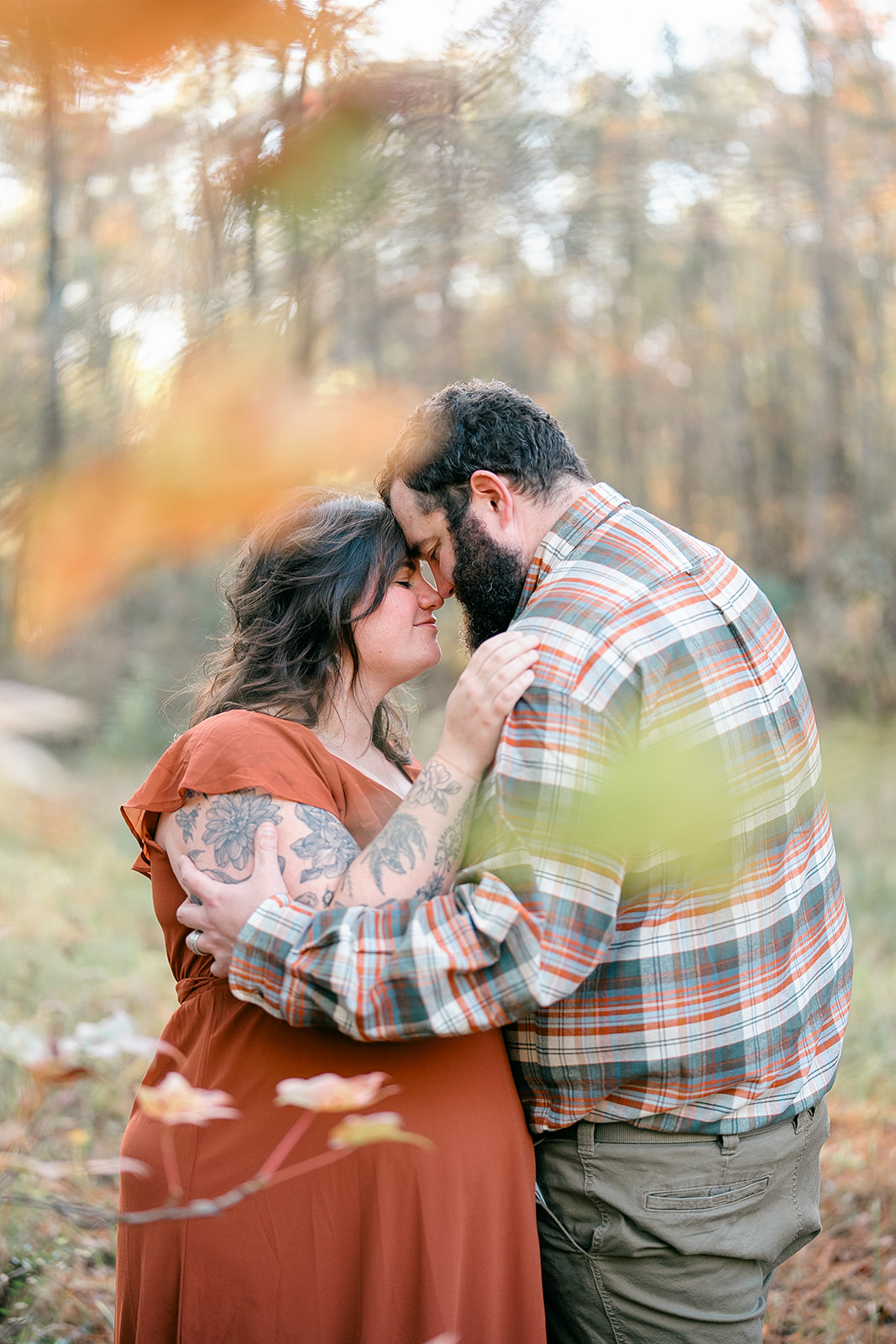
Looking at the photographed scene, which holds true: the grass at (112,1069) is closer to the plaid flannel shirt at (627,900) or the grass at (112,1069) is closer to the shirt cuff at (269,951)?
the shirt cuff at (269,951)

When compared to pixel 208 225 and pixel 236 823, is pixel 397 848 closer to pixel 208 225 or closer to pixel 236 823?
pixel 236 823

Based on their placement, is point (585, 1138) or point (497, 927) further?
point (585, 1138)

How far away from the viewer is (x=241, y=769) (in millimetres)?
1760

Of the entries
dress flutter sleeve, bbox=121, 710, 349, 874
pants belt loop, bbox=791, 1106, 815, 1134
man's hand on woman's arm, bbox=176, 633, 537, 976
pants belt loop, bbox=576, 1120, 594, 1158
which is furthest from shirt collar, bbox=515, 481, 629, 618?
pants belt loop, bbox=791, 1106, 815, 1134

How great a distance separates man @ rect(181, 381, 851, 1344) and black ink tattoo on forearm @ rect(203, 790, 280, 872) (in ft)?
0.22

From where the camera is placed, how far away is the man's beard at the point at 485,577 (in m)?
1.94

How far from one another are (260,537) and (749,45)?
Answer: 9.67 meters

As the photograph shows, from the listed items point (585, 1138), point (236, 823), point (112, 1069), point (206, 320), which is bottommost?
point (112, 1069)

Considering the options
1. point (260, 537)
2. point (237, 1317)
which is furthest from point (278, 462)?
point (237, 1317)

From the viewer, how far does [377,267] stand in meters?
1.69

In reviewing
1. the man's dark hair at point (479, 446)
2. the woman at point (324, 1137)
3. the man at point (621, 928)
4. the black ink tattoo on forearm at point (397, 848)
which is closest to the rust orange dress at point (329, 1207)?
the woman at point (324, 1137)

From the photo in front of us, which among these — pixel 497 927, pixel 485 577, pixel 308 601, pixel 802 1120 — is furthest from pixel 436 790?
pixel 802 1120

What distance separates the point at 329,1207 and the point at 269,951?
0.50 m

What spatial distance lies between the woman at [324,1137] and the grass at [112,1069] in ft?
0.85
